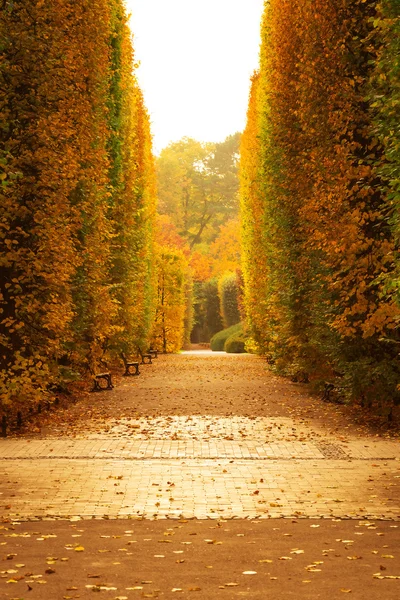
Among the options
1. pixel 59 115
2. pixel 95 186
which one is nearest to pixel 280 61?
pixel 95 186

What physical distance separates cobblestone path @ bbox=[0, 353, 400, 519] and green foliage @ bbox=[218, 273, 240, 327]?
1820 inches

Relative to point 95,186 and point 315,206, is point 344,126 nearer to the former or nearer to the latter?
point 315,206

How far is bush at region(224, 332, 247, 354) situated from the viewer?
5369 cm

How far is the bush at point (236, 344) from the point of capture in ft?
176

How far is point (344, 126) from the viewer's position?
16172 millimetres

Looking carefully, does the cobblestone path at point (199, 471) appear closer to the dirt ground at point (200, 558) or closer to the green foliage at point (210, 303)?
the dirt ground at point (200, 558)

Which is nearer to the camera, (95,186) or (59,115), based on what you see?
(59,115)

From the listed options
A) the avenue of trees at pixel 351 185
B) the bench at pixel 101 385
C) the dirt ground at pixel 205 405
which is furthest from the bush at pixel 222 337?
the avenue of trees at pixel 351 185

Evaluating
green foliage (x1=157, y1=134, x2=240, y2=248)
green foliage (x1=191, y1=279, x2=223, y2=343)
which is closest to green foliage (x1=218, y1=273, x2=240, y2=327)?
green foliage (x1=191, y1=279, x2=223, y2=343)

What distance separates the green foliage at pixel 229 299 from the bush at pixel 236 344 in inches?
290

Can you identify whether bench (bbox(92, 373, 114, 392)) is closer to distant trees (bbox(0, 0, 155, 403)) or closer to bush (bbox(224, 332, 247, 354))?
distant trees (bbox(0, 0, 155, 403))

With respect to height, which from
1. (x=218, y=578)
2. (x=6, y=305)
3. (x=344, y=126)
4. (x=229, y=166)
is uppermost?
(x=229, y=166)

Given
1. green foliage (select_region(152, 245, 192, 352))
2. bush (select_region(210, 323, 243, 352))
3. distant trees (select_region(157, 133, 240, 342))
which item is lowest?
bush (select_region(210, 323, 243, 352))

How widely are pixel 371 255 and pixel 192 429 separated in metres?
4.01
